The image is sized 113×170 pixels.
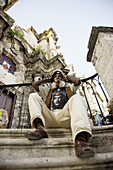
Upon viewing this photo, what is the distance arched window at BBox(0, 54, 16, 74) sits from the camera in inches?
248

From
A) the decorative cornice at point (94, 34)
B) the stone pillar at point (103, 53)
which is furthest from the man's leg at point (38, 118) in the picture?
the decorative cornice at point (94, 34)

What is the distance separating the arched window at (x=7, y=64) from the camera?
631 cm

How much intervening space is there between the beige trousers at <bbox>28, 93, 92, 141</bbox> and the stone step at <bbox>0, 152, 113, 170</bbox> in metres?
0.34

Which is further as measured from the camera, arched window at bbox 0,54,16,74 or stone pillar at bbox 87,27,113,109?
arched window at bbox 0,54,16,74

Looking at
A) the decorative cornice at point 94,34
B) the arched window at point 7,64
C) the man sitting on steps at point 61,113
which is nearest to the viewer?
the man sitting on steps at point 61,113

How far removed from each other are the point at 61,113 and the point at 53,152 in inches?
22.8

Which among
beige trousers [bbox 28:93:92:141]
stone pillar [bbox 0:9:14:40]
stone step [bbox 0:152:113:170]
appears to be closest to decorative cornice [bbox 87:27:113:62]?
beige trousers [bbox 28:93:92:141]

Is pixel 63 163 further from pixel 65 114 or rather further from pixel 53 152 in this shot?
pixel 65 114

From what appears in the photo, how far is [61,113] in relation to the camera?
1764mm

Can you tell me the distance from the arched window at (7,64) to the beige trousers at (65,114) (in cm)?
537

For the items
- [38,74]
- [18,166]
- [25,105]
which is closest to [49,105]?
[18,166]

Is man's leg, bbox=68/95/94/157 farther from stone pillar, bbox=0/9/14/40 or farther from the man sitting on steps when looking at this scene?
stone pillar, bbox=0/9/14/40

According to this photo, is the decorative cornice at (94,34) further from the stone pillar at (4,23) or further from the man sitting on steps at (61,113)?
the stone pillar at (4,23)

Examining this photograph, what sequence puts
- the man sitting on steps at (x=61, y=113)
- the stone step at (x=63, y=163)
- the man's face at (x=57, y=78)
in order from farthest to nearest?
the man's face at (x=57, y=78), the man sitting on steps at (x=61, y=113), the stone step at (x=63, y=163)
